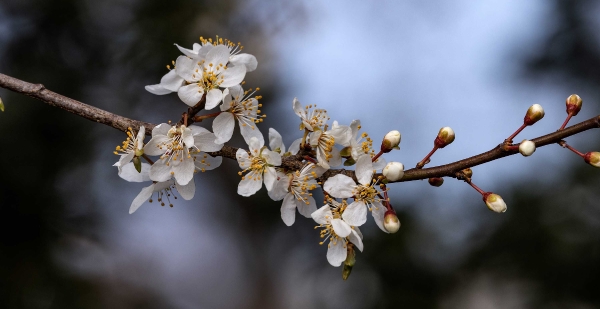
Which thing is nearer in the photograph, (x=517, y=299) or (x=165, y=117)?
(x=517, y=299)

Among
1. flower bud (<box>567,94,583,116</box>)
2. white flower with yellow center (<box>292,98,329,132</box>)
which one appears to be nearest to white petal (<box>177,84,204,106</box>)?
white flower with yellow center (<box>292,98,329,132</box>)

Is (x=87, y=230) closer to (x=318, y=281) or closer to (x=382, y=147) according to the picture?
(x=318, y=281)

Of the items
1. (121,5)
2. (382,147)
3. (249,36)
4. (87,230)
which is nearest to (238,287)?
(87,230)

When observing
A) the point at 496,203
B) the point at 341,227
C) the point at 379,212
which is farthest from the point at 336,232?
the point at 496,203

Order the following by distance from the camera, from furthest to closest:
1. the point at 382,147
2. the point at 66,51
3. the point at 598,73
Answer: the point at 598,73 < the point at 66,51 < the point at 382,147

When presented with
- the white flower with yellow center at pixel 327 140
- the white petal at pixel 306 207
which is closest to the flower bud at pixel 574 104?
the white flower with yellow center at pixel 327 140

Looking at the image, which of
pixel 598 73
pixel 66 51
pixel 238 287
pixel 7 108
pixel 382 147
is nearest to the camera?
pixel 382 147
